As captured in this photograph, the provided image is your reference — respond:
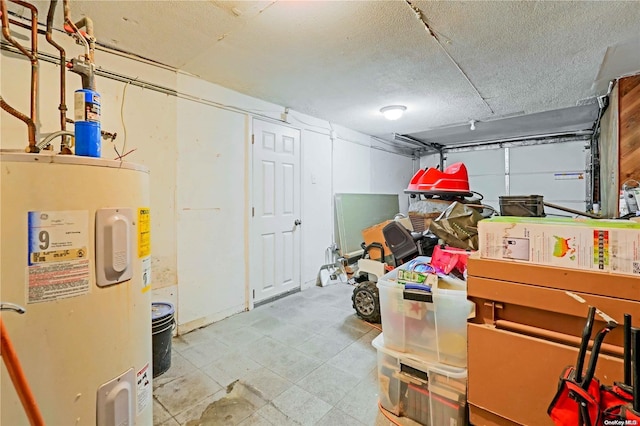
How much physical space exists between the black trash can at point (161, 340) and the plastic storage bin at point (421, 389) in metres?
1.49

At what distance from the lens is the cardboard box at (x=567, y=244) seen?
3.49 ft

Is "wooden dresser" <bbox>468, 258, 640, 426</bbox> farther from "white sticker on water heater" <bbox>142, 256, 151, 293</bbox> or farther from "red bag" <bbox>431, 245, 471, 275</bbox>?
"white sticker on water heater" <bbox>142, 256, 151, 293</bbox>

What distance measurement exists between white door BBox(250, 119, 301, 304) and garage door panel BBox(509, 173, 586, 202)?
4.69 metres

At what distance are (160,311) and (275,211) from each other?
5.75 ft

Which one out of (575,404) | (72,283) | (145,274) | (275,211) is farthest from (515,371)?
(275,211)

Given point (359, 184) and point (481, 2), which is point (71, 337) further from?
point (359, 184)

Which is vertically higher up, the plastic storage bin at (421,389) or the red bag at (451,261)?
the red bag at (451,261)

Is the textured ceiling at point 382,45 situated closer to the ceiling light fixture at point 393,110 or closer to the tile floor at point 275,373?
the ceiling light fixture at point 393,110

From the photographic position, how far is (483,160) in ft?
20.1

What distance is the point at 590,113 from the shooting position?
4.16 meters

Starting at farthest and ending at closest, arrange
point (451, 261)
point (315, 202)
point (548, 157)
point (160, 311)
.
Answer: point (548, 157) < point (315, 202) < point (160, 311) < point (451, 261)

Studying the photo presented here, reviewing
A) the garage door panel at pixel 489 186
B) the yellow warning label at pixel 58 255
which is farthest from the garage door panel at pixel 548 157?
the yellow warning label at pixel 58 255

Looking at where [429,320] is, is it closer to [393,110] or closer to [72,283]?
[72,283]

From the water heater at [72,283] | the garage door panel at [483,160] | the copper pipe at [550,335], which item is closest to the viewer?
the water heater at [72,283]
